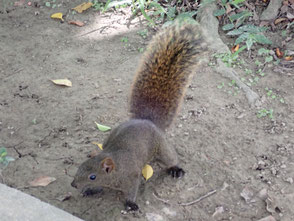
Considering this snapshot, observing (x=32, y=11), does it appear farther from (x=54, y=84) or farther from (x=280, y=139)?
(x=280, y=139)

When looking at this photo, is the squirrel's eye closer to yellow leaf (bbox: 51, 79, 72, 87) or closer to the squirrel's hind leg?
the squirrel's hind leg

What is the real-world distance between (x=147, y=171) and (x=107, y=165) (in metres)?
0.49

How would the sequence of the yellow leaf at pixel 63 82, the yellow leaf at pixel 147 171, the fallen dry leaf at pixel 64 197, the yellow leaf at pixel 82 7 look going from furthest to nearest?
the yellow leaf at pixel 82 7 < the yellow leaf at pixel 63 82 < the yellow leaf at pixel 147 171 < the fallen dry leaf at pixel 64 197

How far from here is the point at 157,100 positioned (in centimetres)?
300

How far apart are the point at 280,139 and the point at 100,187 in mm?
1619

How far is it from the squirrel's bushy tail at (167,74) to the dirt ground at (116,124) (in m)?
0.41

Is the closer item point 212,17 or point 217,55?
point 217,55

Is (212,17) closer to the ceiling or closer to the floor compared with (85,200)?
closer to the ceiling

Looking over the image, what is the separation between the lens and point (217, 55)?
13.9 ft

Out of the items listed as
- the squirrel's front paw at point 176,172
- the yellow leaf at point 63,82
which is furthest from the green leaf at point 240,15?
the squirrel's front paw at point 176,172

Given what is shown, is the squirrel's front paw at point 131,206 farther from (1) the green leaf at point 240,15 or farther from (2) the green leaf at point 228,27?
(1) the green leaf at point 240,15

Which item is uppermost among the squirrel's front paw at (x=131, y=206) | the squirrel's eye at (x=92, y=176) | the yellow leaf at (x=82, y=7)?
the squirrel's eye at (x=92, y=176)

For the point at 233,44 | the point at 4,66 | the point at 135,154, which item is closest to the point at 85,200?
the point at 135,154

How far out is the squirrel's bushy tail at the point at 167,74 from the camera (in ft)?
9.71
